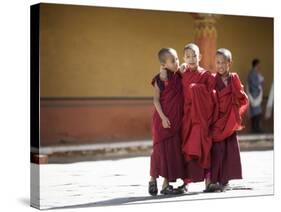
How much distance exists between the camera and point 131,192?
10.1 meters

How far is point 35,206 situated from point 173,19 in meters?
3.09

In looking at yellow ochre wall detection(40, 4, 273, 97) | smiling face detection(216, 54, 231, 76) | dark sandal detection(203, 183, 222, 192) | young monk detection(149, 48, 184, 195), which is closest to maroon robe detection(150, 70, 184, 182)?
→ young monk detection(149, 48, 184, 195)

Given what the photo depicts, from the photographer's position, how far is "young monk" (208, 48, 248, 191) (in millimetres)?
10594

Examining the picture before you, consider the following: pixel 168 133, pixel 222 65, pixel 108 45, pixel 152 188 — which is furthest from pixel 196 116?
pixel 108 45

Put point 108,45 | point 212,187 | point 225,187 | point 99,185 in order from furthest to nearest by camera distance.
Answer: point 225,187
point 212,187
point 108,45
point 99,185

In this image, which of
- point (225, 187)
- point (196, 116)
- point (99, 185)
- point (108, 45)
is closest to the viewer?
A: point (99, 185)

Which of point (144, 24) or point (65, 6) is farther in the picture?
point (144, 24)

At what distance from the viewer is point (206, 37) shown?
1086cm

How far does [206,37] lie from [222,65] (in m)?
0.48

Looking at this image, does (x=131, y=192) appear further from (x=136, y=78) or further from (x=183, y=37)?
(x=183, y=37)

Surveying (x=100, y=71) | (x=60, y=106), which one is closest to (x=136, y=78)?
(x=100, y=71)

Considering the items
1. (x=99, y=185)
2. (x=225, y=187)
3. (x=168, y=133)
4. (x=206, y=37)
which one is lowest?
(x=225, y=187)

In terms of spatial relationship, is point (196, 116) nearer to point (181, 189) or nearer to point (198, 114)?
point (198, 114)

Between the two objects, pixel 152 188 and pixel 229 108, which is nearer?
pixel 152 188
